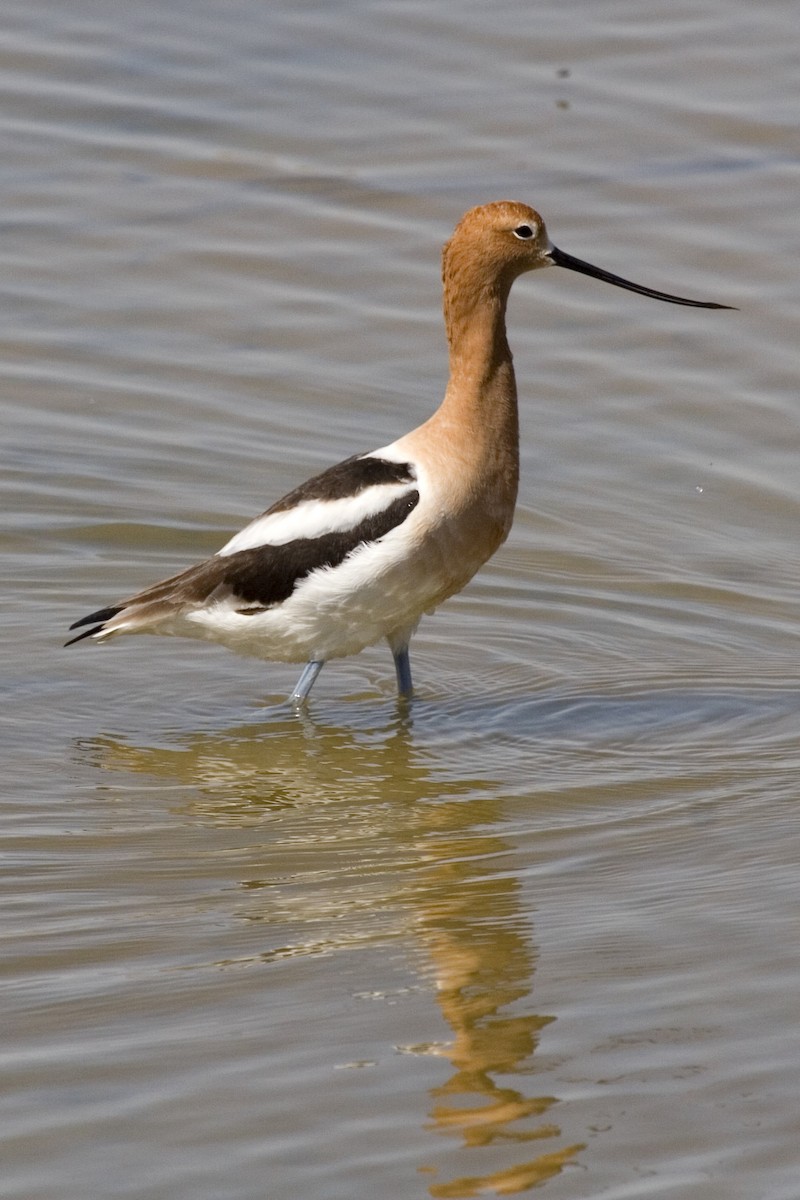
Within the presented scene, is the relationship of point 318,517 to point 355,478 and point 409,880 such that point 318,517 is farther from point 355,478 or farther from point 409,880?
point 409,880

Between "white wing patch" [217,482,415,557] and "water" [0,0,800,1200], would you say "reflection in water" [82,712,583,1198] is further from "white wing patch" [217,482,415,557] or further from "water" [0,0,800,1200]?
"white wing patch" [217,482,415,557]

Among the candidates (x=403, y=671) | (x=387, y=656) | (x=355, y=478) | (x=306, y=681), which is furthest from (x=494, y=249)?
(x=387, y=656)

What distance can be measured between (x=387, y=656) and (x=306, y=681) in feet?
2.83

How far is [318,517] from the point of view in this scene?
6.99m

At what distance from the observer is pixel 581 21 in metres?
13.5

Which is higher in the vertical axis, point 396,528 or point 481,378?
point 481,378

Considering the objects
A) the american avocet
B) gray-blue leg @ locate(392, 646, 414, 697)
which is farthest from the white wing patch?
gray-blue leg @ locate(392, 646, 414, 697)

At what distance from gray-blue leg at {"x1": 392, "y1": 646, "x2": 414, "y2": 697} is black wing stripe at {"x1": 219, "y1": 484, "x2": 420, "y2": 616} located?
0.52m

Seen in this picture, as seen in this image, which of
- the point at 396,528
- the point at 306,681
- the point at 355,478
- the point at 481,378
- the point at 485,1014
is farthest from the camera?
the point at 306,681

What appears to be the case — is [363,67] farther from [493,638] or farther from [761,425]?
[493,638]

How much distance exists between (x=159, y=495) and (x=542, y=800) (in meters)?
3.05

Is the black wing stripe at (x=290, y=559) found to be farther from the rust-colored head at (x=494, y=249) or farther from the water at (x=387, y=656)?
the rust-colored head at (x=494, y=249)

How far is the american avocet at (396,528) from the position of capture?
6855 millimetres

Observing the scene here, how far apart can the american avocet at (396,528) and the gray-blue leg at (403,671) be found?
0.01m
